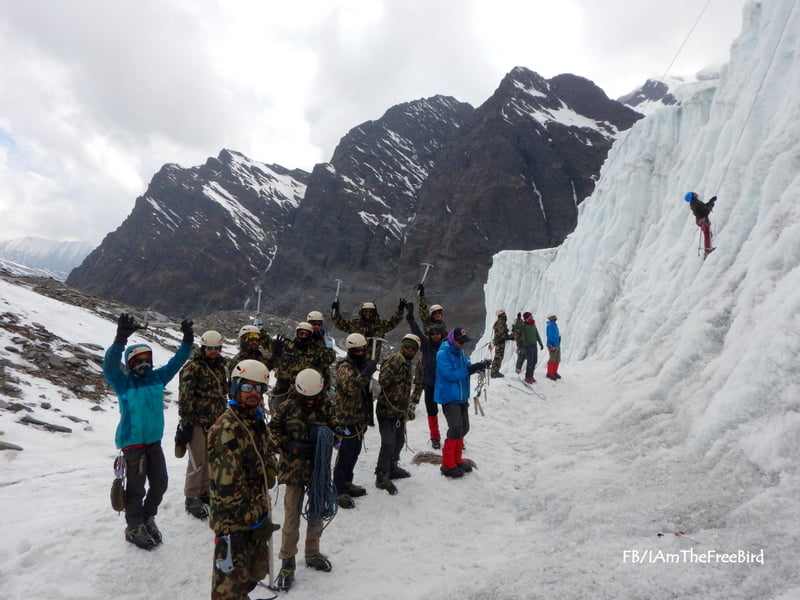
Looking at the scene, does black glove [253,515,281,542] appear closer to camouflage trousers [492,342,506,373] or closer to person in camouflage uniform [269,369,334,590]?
person in camouflage uniform [269,369,334,590]

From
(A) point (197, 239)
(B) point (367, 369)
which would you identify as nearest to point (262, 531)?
(B) point (367, 369)

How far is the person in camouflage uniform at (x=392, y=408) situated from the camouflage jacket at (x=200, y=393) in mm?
2067

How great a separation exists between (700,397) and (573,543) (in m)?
3.39

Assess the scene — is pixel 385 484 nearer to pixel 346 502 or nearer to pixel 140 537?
pixel 346 502

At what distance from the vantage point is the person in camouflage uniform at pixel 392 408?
6.08m

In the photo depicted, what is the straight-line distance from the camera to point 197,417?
5379mm

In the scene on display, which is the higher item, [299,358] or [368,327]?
[368,327]

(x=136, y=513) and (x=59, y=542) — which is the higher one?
(x=136, y=513)

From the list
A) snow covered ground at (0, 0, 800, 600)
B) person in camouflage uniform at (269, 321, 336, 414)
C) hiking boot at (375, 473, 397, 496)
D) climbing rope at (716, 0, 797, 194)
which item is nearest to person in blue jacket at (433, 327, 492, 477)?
snow covered ground at (0, 0, 800, 600)

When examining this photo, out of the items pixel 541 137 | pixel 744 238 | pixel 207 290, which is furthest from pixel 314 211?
pixel 744 238

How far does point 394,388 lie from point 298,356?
1918 mm

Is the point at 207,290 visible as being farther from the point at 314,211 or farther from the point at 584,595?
the point at 584,595

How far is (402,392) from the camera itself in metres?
6.20

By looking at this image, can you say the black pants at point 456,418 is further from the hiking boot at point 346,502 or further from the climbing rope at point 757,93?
the climbing rope at point 757,93
